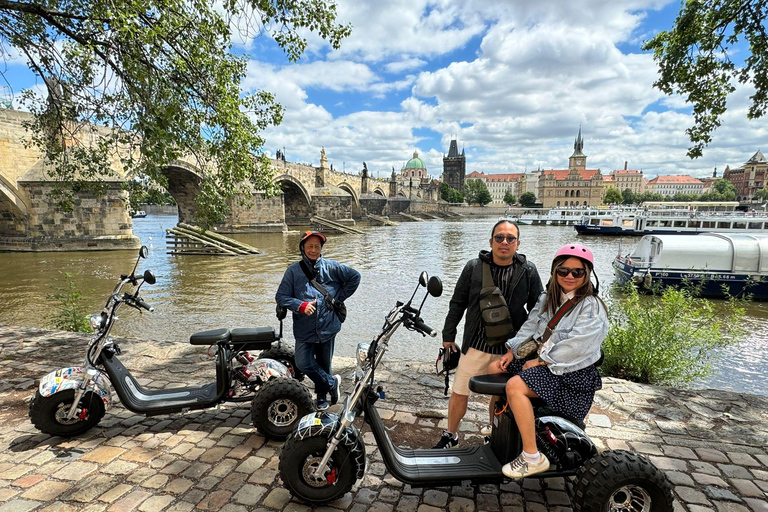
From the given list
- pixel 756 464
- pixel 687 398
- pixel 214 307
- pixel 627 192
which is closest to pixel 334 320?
pixel 756 464

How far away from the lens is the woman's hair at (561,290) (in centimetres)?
240

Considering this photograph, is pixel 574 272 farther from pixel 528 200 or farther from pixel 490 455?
pixel 528 200

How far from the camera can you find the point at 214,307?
10859 millimetres

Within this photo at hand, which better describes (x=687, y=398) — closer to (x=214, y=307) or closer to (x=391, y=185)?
(x=214, y=307)

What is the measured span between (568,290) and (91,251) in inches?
963

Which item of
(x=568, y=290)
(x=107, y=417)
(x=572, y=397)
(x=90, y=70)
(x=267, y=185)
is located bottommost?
(x=107, y=417)

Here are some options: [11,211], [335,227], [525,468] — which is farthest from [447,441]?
[335,227]

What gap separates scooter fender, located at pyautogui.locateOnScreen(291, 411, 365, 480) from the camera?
245cm

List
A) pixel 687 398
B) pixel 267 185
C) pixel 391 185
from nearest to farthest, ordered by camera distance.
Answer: pixel 687 398, pixel 267 185, pixel 391 185

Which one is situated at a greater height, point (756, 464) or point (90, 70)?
point (90, 70)

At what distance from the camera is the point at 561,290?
260cm

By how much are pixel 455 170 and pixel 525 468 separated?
5706 inches

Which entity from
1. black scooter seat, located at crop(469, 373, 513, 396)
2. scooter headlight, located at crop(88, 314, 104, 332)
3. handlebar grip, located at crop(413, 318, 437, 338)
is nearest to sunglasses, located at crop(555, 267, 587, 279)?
black scooter seat, located at crop(469, 373, 513, 396)

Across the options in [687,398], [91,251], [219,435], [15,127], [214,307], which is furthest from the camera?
[91,251]
